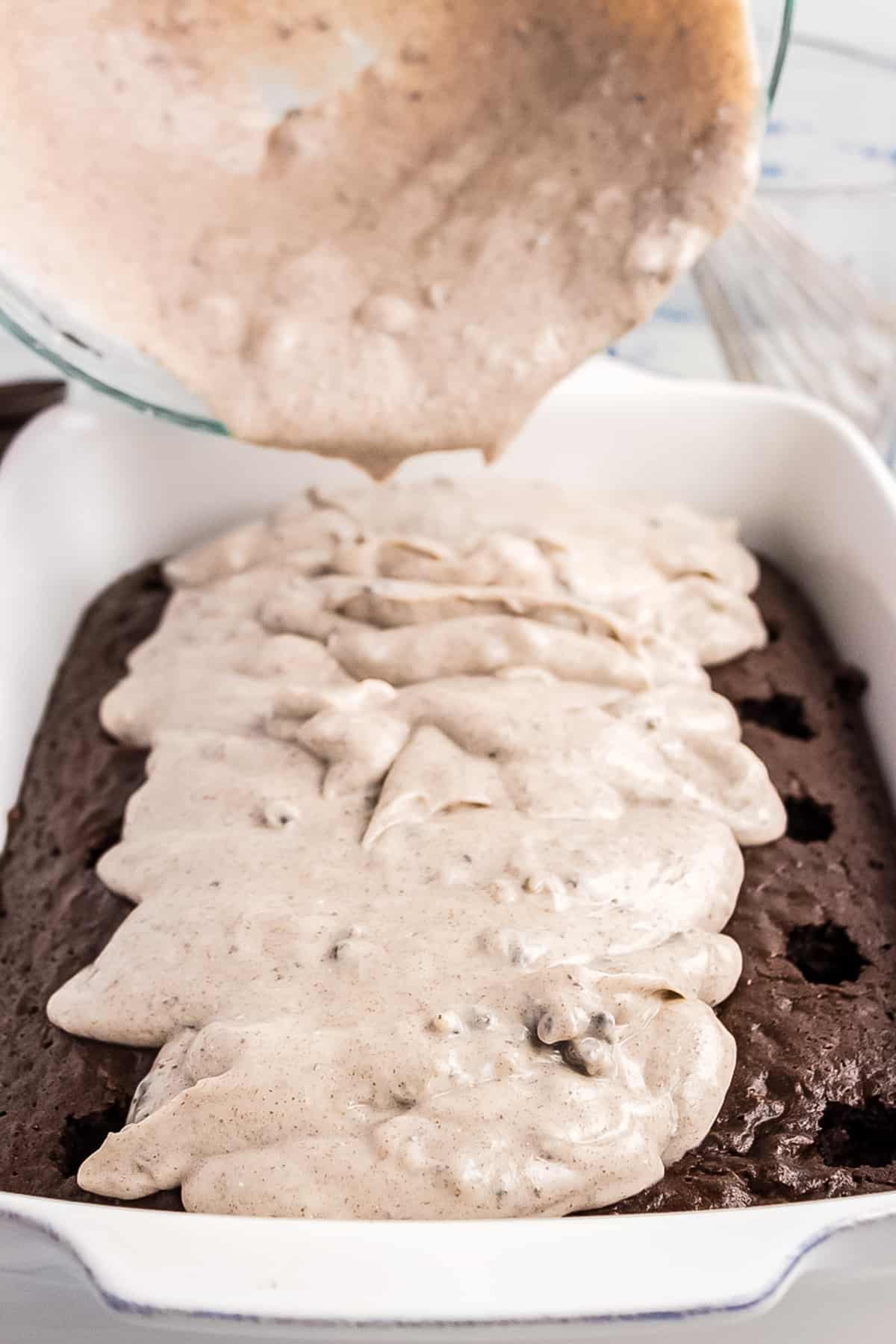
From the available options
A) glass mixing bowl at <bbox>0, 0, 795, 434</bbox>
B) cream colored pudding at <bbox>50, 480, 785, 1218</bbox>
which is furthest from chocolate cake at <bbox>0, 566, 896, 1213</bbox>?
glass mixing bowl at <bbox>0, 0, 795, 434</bbox>

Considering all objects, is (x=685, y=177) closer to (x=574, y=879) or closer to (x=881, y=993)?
(x=574, y=879)

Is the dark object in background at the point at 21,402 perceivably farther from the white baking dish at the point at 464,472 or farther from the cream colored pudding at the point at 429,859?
the cream colored pudding at the point at 429,859

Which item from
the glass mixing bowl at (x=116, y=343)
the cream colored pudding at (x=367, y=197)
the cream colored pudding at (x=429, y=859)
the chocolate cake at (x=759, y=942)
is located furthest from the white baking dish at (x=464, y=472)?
the cream colored pudding at (x=367, y=197)

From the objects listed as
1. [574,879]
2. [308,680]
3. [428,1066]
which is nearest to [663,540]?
[308,680]

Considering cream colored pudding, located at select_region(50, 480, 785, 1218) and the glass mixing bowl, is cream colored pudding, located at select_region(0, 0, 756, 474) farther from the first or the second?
cream colored pudding, located at select_region(50, 480, 785, 1218)

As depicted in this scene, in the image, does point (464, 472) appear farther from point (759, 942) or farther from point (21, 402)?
point (759, 942)

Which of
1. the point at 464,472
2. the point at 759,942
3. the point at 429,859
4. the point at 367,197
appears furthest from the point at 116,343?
the point at 759,942
